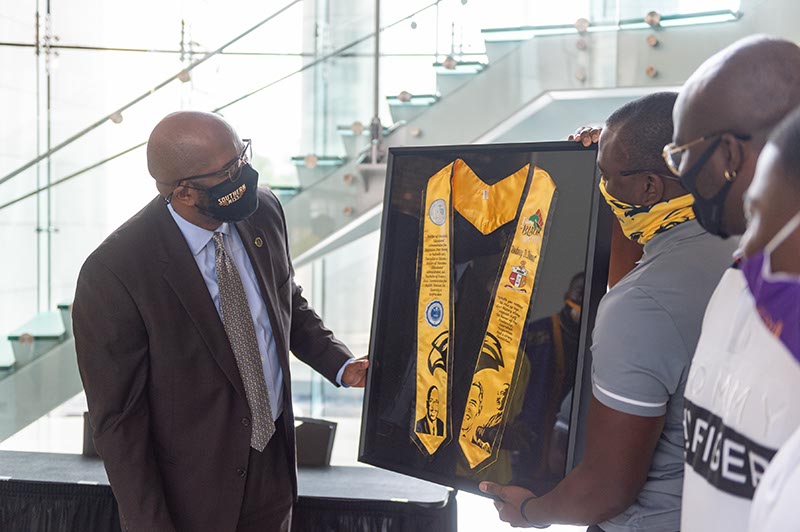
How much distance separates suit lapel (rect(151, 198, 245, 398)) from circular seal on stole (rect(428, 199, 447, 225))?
1.80 feet

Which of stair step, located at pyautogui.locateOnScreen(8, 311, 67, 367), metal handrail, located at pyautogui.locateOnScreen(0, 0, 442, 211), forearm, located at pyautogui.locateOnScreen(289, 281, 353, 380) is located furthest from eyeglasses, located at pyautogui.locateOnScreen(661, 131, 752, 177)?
stair step, located at pyautogui.locateOnScreen(8, 311, 67, 367)

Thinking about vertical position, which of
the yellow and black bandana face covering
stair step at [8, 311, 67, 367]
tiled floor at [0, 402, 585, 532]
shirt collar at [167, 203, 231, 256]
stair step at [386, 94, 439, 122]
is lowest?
tiled floor at [0, 402, 585, 532]

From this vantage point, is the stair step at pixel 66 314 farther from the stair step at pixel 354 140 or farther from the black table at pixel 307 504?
the black table at pixel 307 504

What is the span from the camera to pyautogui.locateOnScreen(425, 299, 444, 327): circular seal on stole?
1710 mm

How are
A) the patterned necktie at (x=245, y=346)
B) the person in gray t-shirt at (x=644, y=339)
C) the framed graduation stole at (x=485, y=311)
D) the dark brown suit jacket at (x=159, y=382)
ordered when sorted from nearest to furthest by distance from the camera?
the person in gray t-shirt at (x=644, y=339) → the framed graduation stole at (x=485, y=311) → the dark brown suit jacket at (x=159, y=382) → the patterned necktie at (x=245, y=346)

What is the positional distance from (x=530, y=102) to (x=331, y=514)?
2.80 meters

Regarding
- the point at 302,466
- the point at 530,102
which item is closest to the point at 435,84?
the point at 530,102

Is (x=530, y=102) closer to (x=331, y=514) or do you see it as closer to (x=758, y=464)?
(x=331, y=514)

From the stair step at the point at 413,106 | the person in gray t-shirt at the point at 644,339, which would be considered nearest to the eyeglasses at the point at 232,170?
the person in gray t-shirt at the point at 644,339

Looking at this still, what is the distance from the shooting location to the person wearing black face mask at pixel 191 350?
5.97 feet

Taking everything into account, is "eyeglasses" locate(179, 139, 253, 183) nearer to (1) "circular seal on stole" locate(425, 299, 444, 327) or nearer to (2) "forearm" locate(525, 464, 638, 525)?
(1) "circular seal on stole" locate(425, 299, 444, 327)

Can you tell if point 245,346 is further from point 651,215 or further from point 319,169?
point 319,169

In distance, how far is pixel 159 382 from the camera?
1867 mm

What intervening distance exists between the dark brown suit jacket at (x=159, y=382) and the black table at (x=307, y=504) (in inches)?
22.7
